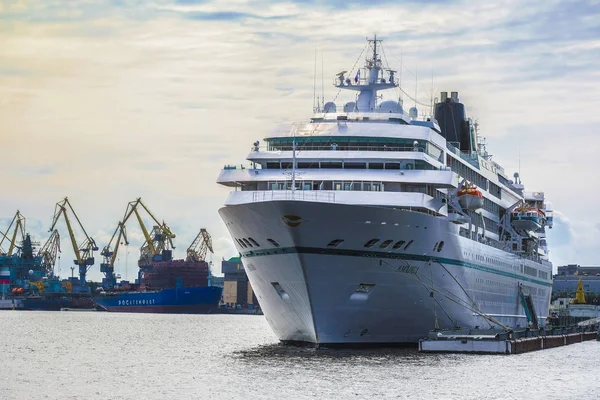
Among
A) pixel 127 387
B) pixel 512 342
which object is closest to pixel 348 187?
pixel 512 342

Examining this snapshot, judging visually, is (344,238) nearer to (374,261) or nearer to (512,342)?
(374,261)

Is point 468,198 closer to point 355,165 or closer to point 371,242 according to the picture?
point 355,165

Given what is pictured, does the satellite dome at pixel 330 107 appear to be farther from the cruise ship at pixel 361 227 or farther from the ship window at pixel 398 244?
the ship window at pixel 398 244

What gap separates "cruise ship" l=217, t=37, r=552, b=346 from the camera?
166ft

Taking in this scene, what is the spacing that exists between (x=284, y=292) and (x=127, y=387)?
11.3 metres

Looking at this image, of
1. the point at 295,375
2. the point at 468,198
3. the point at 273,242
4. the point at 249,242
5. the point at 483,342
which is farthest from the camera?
the point at 468,198

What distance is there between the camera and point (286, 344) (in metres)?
57.5

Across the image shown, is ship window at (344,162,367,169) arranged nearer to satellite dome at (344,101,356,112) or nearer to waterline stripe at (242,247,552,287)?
waterline stripe at (242,247,552,287)

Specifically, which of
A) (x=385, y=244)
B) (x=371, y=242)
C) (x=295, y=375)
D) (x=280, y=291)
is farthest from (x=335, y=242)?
(x=295, y=375)

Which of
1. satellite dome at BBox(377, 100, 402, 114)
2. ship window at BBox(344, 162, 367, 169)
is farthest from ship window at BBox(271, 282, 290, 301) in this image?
satellite dome at BBox(377, 100, 402, 114)

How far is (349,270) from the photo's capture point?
5094 cm

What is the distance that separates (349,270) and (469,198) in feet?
33.3

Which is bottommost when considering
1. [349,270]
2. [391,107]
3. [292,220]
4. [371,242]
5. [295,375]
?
[295,375]

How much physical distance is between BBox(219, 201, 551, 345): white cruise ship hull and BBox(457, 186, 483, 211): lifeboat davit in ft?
6.57
